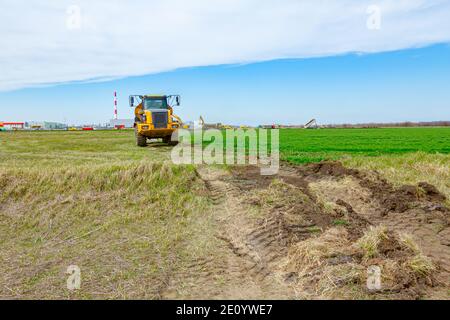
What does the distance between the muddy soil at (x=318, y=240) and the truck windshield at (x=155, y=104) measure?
535 inches

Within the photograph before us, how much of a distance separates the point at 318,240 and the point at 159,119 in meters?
17.7

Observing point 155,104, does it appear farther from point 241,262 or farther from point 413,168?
point 241,262

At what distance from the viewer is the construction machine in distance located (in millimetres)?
22547

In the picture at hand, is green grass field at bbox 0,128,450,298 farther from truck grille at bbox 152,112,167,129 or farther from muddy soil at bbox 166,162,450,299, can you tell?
truck grille at bbox 152,112,167,129

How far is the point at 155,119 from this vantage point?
893 inches

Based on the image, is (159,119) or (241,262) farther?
(159,119)

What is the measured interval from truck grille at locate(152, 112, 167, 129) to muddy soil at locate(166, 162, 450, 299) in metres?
11.9

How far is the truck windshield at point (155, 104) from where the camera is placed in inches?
943

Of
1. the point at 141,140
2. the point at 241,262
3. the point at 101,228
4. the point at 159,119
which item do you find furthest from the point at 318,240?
the point at 141,140

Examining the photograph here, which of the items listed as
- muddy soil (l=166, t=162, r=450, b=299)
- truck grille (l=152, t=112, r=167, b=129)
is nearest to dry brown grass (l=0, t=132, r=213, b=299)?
muddy soil (l=166, t=162, r=450, b=299)

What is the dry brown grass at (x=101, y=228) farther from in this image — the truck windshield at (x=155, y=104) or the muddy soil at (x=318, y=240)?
the truck windshield at (x=155, y=104)

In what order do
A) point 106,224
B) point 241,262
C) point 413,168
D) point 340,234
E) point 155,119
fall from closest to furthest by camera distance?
1. point 241,262
2. point 340,234
3. point 106,224
4. point 413,168
5. point 155,119

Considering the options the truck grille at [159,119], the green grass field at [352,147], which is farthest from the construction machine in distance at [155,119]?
the green grass field at [352,147]
